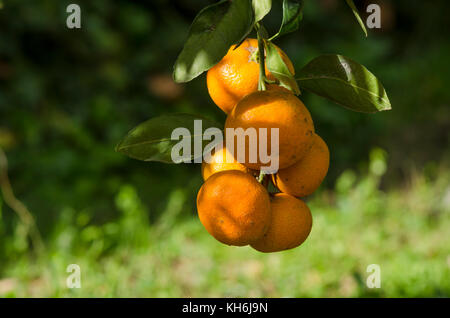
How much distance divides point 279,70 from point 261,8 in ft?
0.19

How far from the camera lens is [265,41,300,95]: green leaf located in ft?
1.54

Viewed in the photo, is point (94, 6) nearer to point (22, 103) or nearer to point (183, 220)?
point (22, 103)

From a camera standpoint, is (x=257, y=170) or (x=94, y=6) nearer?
(x=257, y=170)

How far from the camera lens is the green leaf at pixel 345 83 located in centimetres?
50

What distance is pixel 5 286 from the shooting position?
1293 mm

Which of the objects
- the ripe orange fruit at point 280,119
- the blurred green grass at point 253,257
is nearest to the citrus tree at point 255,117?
the ripe orange fruit at point 280,119

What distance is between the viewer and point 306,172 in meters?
0.52

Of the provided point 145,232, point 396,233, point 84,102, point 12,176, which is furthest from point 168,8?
point 396,233

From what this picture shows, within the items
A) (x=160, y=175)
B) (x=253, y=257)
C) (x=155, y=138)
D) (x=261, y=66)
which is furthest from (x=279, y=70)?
(x=160, y=175)

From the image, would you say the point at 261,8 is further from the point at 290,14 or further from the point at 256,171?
the point at 256,171

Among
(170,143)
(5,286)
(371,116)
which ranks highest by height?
(371,116)

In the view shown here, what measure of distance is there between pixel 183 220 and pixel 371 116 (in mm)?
963

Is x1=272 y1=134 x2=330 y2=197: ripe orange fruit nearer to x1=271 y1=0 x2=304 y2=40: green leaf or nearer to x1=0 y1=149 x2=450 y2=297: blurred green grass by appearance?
x1=271 y1=0 x2=304 y2=40: green leaf

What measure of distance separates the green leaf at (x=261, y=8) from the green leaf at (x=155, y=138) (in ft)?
0.40
